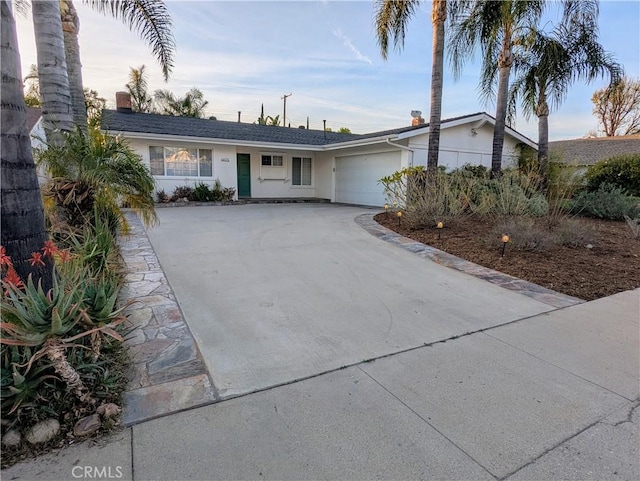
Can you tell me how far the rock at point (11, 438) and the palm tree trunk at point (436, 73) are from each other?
33.4 feet

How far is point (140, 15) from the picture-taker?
782 cm

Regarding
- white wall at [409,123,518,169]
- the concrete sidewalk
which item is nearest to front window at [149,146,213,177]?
white wall at [409,123,518,169]

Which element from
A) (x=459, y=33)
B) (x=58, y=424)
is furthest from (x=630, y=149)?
(x=58, y=424)

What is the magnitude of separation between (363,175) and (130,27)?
31.9 feet

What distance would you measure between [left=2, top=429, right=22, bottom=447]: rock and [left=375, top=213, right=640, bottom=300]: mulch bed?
601cm

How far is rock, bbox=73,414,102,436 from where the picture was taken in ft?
6.70

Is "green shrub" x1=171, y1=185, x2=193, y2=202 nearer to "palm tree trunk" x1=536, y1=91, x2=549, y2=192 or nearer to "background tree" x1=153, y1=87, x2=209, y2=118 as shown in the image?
"palm tree trunk" x1=536, y1=91, x2=549, y2=192

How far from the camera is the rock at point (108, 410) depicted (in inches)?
85.3

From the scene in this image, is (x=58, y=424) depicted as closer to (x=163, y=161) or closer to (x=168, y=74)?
(x=168, y=74)

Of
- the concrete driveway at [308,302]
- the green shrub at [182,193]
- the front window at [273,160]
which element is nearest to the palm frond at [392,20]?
the concrete driveway at [308,302]

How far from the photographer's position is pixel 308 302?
14.2 feet

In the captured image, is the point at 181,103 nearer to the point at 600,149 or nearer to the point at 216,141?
the point at 216,141

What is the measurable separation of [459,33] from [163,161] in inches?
458

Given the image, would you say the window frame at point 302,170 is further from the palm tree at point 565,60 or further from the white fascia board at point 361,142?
the palm tree at point 565,60
